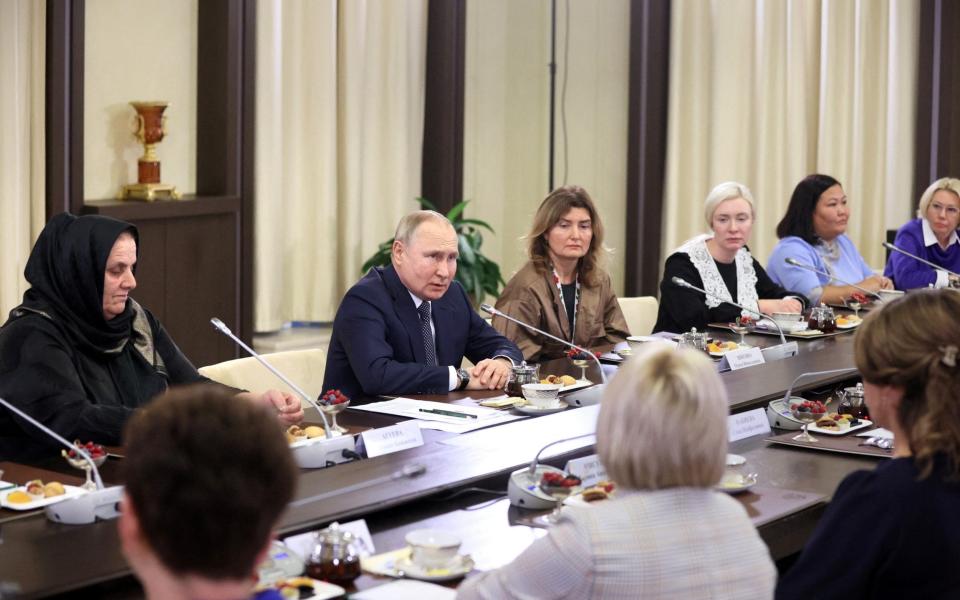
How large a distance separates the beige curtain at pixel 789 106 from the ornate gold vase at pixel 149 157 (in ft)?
10.6

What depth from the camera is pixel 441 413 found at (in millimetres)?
3410

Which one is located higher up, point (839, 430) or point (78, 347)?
point (78, 347)

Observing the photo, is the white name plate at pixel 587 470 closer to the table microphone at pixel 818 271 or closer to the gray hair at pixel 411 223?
the gray hair at pixel 411 223

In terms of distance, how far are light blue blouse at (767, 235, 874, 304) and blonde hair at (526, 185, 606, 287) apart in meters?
1.40

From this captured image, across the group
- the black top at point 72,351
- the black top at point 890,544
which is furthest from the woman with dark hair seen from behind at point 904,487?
the black top at point 72,351

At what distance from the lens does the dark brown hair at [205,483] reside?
1248mm

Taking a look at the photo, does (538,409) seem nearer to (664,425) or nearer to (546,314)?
(546,314)

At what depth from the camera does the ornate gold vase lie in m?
5.67

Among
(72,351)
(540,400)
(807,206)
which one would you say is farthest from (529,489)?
(807,206)

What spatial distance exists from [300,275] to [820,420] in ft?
12.3

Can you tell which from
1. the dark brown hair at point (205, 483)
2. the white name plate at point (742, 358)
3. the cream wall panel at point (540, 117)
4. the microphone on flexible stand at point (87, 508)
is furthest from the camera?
the cream wall panel at point (540, 117)

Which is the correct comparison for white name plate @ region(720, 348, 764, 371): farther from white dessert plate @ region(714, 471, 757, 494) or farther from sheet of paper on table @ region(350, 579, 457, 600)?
sheet of paper on table @ region(350, 579, 457, 600)

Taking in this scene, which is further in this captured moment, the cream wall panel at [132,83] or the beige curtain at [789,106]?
the beige curtain at [789,106]

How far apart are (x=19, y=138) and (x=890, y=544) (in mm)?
4129
